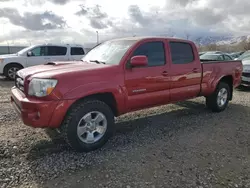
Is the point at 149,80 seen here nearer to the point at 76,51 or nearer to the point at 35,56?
the point at 35,56

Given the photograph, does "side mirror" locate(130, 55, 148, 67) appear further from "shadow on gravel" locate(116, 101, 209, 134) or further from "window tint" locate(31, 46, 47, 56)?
"window tint" locate(31, 46, 47, 56)

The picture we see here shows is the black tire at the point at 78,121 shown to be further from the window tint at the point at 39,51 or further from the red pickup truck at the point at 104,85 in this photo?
the window tint at the point at 39,51

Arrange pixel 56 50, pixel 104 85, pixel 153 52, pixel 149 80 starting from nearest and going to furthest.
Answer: pixel 104 85, pixel 149 80, pixel 153 52, pixel 56 50

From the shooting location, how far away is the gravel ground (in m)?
3.06

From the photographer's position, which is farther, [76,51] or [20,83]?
[76,51]

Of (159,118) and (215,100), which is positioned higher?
(215,100)

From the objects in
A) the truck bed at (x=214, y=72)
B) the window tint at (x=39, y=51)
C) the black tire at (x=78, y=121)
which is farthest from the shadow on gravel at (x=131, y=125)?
the window tint at (x=39, y=51)

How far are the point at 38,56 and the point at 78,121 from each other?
29.7ft

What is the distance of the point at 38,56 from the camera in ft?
38.2

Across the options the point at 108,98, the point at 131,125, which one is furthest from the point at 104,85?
the point at 131,125

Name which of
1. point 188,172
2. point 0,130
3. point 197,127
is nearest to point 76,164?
point 188,172

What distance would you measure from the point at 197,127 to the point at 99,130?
229cm

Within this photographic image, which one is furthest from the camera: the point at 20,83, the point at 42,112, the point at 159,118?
the point at 159,118

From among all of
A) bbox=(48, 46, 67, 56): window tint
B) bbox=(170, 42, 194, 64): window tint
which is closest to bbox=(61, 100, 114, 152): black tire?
bbox=(170, 42, 194, 64): window tint
